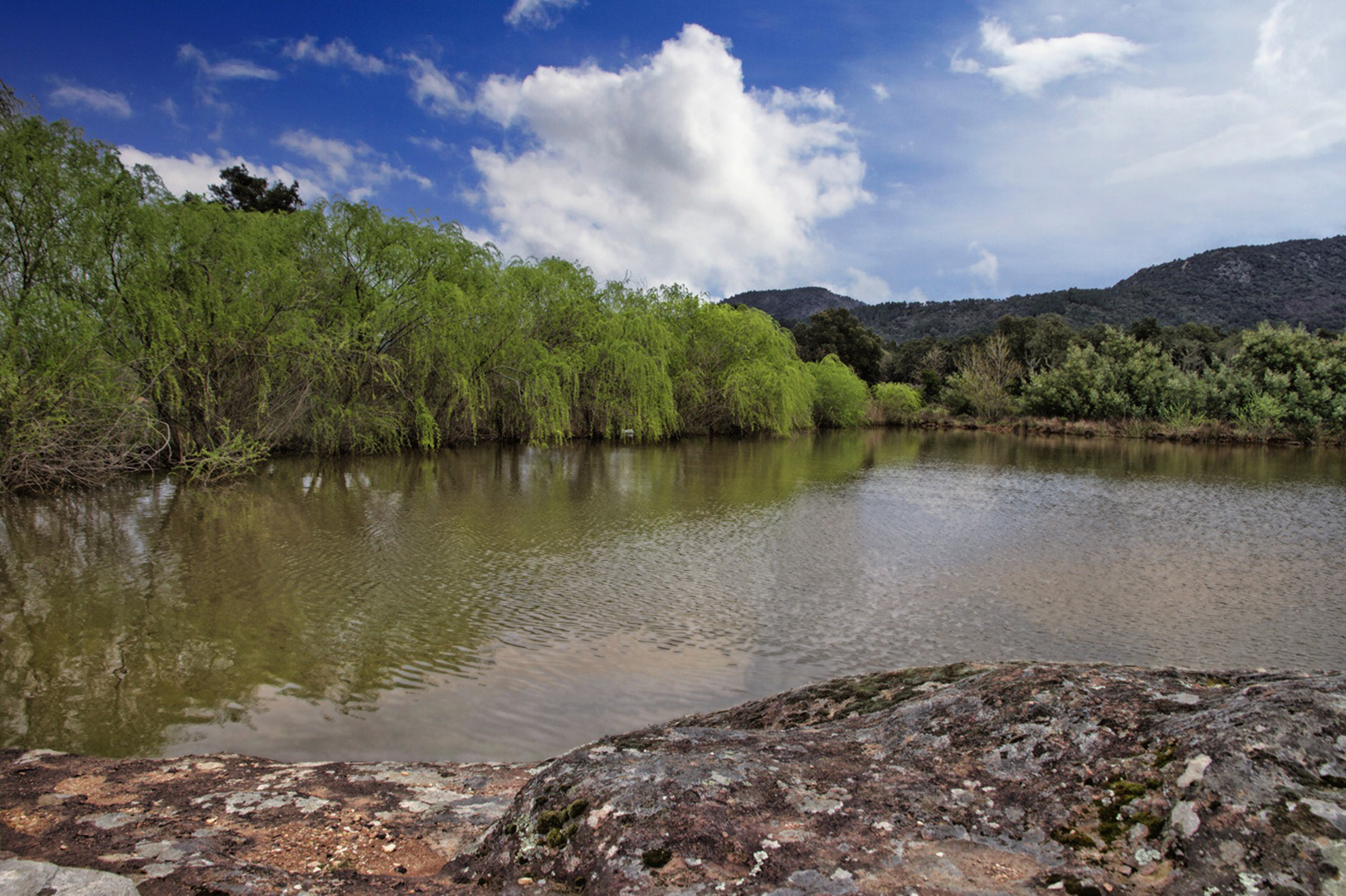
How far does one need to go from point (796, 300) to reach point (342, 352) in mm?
103027

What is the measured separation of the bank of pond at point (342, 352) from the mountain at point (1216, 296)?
4595 centimetres

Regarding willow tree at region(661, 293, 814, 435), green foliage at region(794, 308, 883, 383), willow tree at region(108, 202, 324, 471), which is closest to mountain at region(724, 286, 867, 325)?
green foliage at region(794, 308, 883, 383)

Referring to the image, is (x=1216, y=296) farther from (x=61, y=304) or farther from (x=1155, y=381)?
(x=61, y=304)

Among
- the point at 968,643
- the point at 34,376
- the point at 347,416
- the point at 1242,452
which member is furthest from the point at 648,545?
the point at 1242,452

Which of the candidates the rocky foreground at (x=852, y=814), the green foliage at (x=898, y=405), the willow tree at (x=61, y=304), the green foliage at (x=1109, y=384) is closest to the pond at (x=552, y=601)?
the willow tree at (x=61, y=304)

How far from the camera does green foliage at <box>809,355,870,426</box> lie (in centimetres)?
4106

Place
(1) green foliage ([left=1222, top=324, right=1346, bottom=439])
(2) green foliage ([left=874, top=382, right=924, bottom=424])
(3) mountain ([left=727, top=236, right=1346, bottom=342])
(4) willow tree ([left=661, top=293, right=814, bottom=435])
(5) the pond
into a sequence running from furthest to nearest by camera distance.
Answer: (3) mountain ([left=727, top=236, right=1346, bottom=342])
(2) green foliage ([left=874, top=382, right=924, bottom=424])
(4) willow tree ([left=661, top=293, right=814, bottom=435])
(1) green foliage ([left=1222, top=324, right=1346, bottom=439])
(5) the pond

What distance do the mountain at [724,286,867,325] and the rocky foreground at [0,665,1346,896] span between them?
107773 mm

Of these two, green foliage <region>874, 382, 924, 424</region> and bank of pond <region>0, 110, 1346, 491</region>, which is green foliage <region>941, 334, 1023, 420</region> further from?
bank of pond <region>0, 110, 1346, 491</region>

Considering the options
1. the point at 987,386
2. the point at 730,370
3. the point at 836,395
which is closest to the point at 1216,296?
the point at 987,386

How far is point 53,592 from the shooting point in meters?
6.58

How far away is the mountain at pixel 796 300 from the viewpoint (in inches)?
4357

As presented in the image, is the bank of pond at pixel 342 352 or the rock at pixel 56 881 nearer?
the rock at pixel 56 881

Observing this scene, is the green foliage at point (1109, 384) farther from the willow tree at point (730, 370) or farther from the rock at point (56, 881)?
the rock at point (56, 881)
